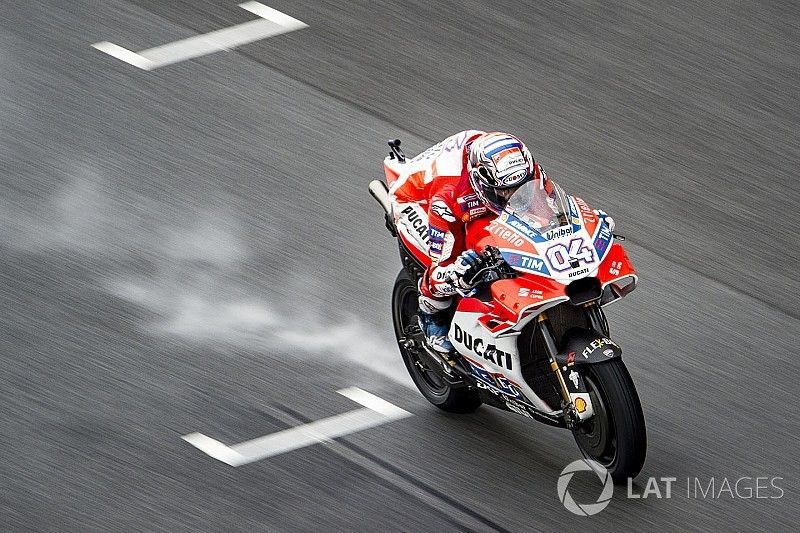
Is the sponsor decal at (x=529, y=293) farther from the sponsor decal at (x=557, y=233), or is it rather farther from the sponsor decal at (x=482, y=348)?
the sponsor decal at (x=482, y=348)

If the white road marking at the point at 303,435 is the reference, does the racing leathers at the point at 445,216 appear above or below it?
above

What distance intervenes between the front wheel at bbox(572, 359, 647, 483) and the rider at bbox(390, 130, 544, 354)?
979 mm

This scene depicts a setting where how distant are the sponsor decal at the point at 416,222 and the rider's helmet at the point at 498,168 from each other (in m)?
0.69

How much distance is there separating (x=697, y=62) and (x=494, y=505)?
6.24 metres

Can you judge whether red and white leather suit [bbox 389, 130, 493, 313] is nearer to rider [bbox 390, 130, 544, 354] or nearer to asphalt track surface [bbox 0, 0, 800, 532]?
rider [bbox 390, 130, 544, 354]

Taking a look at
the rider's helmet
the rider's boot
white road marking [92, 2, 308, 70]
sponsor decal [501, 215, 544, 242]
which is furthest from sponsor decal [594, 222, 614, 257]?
white road marking [92, 2, 308, 70]

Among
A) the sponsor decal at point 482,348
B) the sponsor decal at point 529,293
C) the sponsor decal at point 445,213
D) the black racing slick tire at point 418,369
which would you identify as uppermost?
the sponsor decal at point 445,213

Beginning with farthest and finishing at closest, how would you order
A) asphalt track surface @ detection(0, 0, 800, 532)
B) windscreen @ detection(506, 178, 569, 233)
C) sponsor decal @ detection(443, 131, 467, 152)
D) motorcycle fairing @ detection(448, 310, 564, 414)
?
sponsor decal @ detection(443, 131, 467, 152)
asphalt track surface @ detection(0, 0, 800, 532)
motorcycle fairing @ detection(448, 310, 564, 414)
windscreen @ detection(506, 178, 569, 233)

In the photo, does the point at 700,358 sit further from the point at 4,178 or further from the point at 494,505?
the point at 4,178

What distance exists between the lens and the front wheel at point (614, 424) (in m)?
8.15

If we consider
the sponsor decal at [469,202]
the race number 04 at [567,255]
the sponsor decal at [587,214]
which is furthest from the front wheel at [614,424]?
the sponsor decal at [469,202]

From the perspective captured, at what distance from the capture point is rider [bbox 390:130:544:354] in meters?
8.48

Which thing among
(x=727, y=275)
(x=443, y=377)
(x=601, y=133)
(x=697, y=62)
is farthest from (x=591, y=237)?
(x=697, y=62)

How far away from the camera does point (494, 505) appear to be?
8766 millimetres
